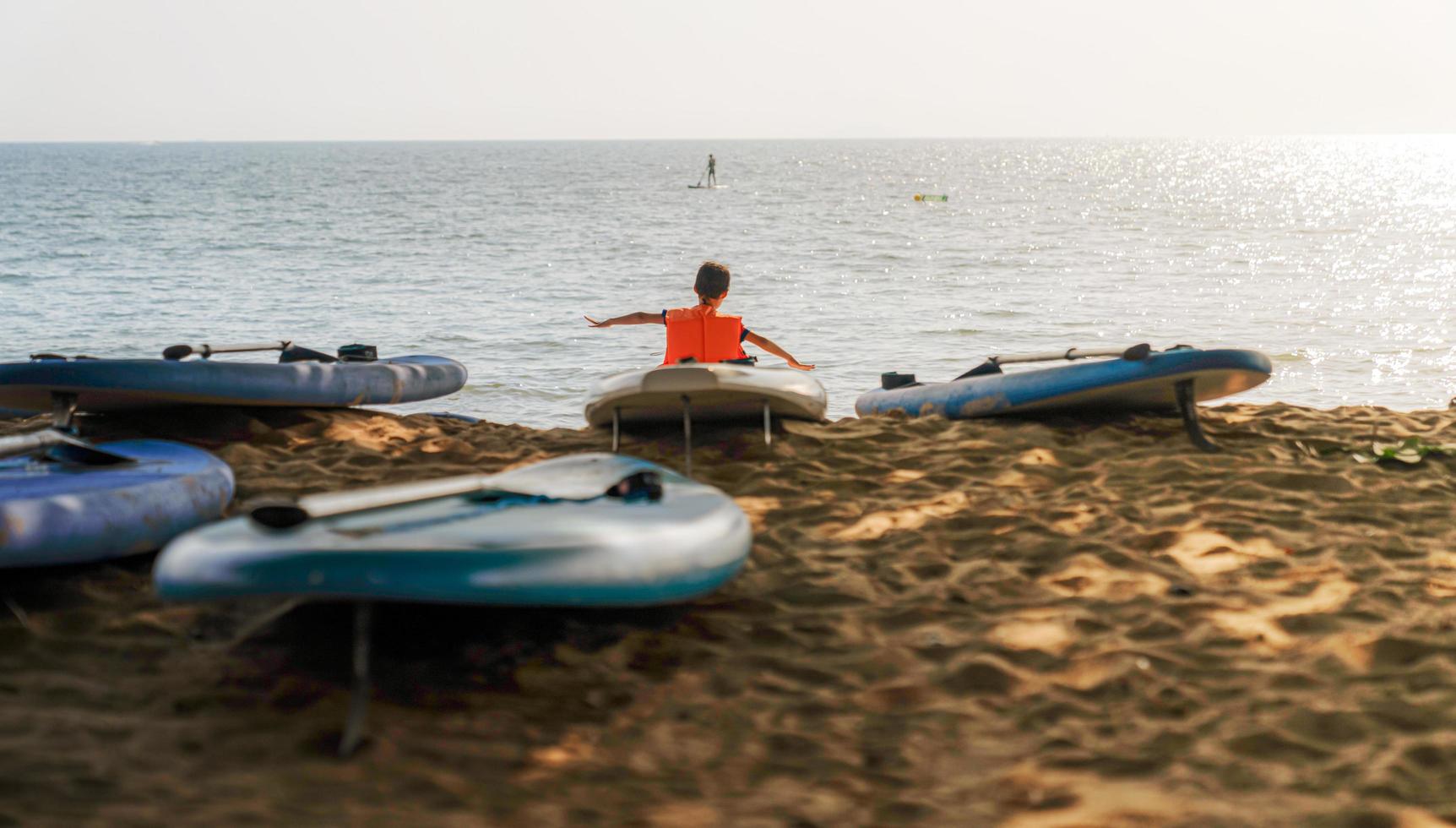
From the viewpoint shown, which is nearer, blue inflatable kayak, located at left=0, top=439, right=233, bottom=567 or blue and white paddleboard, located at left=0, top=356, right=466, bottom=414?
blue inflatable kayak, located at left=0, top=439, right=233, bottom=567

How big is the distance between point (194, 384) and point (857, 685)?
13.6ft

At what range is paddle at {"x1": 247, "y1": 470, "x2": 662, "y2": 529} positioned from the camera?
3211 millimetres

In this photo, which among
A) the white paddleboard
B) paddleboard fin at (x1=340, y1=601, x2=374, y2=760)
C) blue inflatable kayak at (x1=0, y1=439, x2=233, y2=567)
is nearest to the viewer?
paddleboard fin at (x1=340, y1=601, x2=374, y2=760)

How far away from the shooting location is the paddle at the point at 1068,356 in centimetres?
626

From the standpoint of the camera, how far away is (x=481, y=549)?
3.07m

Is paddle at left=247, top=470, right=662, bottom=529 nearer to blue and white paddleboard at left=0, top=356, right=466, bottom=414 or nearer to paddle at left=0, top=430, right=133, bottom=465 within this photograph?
paddle at left=0, top=430, right=133, bottom=465

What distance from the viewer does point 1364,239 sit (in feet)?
116

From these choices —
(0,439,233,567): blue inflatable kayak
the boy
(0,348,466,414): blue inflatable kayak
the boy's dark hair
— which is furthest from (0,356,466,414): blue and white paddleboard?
the boy's dark hair

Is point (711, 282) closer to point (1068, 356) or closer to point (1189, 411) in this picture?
point (1068, 356)

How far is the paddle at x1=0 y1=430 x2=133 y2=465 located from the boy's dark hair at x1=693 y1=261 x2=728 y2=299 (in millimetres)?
3185

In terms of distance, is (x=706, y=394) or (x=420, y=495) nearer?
(x=420, y=495)

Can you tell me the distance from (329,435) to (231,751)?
3883 mm

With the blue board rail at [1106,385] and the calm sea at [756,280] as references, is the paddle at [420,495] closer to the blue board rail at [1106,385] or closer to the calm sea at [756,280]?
the blue board rail at [1106,385]

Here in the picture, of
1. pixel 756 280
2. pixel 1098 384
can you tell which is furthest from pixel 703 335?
pixel 756 280
